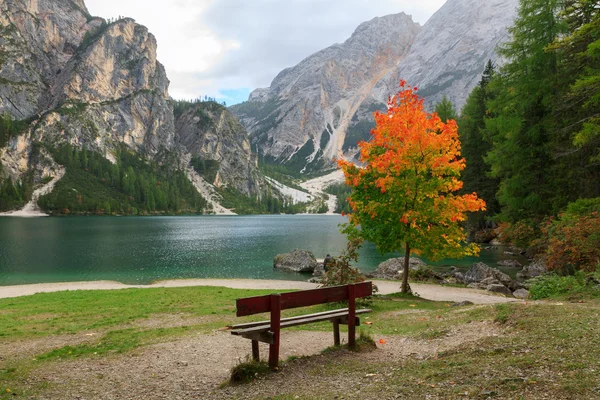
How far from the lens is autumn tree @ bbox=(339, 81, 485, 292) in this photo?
17.3 meters

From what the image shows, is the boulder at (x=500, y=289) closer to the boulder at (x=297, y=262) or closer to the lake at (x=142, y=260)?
the lake at (x=142, y=260)

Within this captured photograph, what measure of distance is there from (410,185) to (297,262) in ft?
84.4

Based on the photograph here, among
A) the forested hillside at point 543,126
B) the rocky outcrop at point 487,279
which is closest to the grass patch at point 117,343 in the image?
the rocky outcrop at point 487,279

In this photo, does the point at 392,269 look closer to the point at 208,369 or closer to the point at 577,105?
the point at 577,105

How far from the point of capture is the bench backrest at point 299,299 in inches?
301

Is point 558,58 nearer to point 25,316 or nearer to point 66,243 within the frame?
point 25,316

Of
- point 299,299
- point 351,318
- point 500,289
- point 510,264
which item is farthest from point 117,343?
point 510,264

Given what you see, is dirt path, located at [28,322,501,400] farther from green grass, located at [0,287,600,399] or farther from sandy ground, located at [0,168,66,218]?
sandy ground, located at [0,168,66,218]

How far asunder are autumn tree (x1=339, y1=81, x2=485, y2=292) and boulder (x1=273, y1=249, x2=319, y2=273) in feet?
73.4

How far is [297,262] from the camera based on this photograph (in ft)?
136

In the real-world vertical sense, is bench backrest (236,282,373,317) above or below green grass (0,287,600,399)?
above

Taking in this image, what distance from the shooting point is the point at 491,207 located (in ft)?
178

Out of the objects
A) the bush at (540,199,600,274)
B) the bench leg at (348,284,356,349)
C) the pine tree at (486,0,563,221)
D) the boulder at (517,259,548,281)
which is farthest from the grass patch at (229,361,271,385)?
the pine tree at (486,0,563,221)

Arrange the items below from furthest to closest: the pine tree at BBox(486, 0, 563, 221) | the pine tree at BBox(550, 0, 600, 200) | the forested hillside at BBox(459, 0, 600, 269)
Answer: the pine tree at BBox(486, 0, 563, 221) < the forested hillside at BBox(459, 0, 600, 269) < the pine tree at BBox(550, 0, 600, 200)
